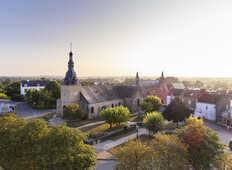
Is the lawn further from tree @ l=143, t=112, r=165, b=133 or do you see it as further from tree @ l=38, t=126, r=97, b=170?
tree @ l=38, t=126, r=97, b=170

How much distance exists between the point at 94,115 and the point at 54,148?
1134 inches

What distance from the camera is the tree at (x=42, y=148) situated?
12.0 meters

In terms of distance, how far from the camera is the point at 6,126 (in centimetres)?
1580

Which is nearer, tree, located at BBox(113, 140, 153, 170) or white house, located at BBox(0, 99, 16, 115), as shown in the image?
tree, located at BBox(113, 140, 153, 170)

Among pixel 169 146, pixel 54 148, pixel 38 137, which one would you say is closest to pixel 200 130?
pixel 169 146

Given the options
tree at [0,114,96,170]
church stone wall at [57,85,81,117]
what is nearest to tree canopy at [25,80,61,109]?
church stone wall at [57,85,81,117]

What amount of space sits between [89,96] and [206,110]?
1330 inches

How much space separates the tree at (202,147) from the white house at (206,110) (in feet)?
94.8

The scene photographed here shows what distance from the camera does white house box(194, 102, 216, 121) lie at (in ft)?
132

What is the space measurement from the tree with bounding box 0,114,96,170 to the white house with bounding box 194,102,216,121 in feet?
128

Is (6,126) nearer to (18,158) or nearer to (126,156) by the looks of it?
(18,158)

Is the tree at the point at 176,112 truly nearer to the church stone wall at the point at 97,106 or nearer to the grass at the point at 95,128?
the grass at the point at 95,128

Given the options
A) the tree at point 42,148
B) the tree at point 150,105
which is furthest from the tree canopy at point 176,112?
the tree at point 42,148

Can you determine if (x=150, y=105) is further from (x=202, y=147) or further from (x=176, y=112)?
(x=202, y=147)
